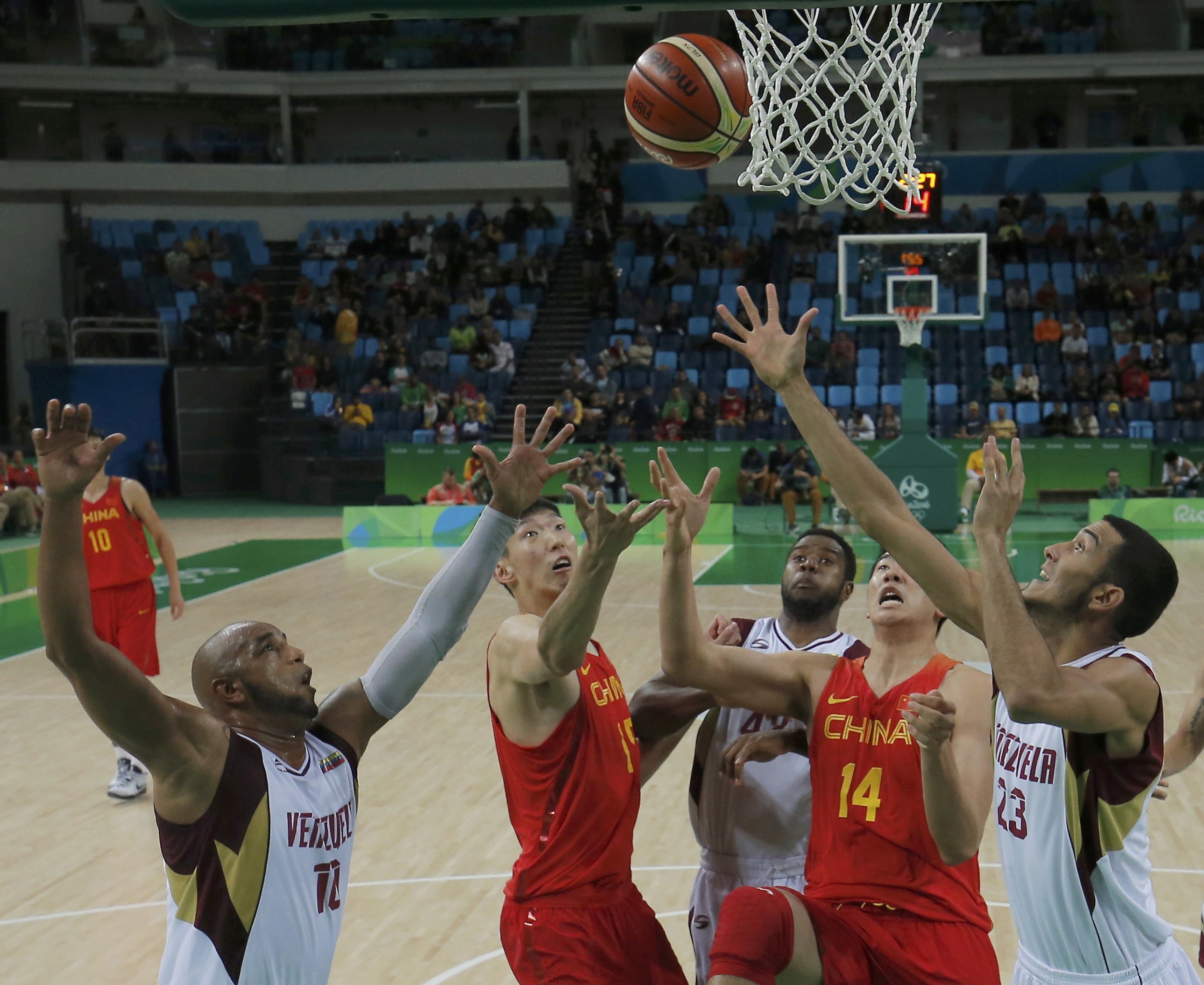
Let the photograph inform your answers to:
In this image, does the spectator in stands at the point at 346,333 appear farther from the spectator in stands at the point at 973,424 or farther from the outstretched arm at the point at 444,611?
the outstretched arm at the point at 444,611

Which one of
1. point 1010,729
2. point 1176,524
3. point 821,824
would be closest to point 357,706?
point 821,824

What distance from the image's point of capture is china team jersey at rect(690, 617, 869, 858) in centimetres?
365

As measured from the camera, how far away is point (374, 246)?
2648 cm

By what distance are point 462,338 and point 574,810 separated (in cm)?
2096

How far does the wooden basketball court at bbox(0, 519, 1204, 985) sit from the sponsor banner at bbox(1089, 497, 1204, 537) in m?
6.64

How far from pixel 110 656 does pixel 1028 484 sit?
64.3ft

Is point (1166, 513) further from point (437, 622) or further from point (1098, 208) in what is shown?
point (437, 622)

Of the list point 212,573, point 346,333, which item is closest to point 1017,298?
point 346,333

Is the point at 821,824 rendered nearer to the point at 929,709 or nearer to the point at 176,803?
the point at 929,709

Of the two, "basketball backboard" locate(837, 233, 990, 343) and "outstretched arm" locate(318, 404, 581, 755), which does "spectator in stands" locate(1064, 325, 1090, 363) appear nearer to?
"basketball backboard" locate(837, 233, 990, 343)

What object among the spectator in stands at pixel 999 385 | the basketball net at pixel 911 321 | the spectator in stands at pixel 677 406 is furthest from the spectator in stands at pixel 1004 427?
the spectator in stands at pixel 677 406

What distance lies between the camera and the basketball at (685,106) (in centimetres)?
641

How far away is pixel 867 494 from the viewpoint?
3.10 metres

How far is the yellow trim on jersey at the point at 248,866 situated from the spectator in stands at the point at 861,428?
17.8 m
